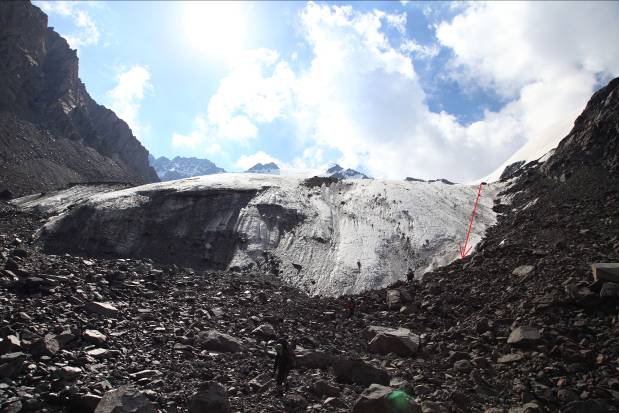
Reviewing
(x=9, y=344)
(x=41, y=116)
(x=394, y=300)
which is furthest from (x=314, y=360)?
(x=41, y=116)

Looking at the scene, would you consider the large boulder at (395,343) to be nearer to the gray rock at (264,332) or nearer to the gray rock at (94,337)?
the gray rock at (264,332)

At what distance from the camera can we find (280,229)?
36.0m

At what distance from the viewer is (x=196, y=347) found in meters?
14.5

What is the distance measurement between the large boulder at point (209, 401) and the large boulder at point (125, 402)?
100cm

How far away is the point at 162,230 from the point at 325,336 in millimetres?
21392

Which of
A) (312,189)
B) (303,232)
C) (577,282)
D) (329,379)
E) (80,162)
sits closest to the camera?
(329,379)

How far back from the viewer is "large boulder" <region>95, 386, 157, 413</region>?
9492 millimetres

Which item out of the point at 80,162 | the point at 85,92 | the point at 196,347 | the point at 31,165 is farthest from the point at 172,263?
the point at 85,92

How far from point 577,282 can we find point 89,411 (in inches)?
669

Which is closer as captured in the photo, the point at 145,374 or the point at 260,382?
the point at 145,374

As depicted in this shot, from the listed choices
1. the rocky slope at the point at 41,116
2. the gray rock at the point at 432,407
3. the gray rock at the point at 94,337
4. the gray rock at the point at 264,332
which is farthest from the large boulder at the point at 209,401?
the rocky slope at the point at 41,116

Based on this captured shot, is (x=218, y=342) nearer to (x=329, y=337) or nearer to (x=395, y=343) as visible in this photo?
(x=329, y=337)

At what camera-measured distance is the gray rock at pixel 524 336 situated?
44.5ft

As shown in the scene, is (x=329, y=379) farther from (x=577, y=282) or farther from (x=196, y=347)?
(x=577, y=282)
